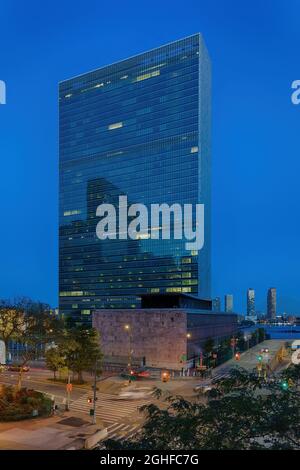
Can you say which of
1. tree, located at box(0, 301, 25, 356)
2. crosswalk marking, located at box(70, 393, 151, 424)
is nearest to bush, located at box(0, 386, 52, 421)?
crosswalk marking, located at box(70, 393, 151, 424)

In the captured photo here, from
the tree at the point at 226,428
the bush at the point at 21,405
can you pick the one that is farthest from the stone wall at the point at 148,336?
the tree at the point at 226,428

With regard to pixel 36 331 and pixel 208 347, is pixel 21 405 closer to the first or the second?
pixel 36 331

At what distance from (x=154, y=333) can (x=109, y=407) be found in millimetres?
32254

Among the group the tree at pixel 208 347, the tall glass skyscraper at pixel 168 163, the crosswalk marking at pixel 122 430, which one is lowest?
the tree at pixel 208 347

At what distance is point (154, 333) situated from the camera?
8000 cm

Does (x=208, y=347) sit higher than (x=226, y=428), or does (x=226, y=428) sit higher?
(x=226, y=428)

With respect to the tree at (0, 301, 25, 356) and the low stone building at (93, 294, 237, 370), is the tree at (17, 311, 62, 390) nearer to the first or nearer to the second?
the tree at (0, 301, 25, 356)

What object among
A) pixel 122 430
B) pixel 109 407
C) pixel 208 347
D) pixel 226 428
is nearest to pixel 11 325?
pixel 109 407

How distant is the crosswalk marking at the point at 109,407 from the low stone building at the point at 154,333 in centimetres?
2385

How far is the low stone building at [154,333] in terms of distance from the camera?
78.2 meters

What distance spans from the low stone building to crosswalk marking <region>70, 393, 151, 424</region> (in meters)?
23.9

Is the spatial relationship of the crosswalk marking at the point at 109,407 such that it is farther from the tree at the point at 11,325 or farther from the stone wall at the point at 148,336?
the stone wall at the point at 148,336

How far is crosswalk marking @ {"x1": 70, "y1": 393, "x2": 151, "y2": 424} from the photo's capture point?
43969 mm

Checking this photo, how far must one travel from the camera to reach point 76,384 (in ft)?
201
